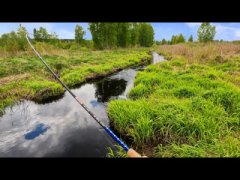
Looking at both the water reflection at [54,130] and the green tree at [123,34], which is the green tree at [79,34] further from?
the water reflection at [54,130]

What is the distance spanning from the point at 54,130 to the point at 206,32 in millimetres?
34179

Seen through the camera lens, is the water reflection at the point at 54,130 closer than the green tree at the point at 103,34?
Yes

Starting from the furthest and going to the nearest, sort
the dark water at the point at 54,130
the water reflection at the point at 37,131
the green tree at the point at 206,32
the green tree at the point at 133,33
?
the green tree at the point at 133,33 → the green tree at the point at 206,32 → the water reflection at the point at 37,131 → the dark water at the point at 54,130

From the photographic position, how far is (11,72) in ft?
31.7

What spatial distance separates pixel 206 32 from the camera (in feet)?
103

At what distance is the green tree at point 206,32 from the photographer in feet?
101

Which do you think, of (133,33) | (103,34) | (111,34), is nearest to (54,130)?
(103,34)

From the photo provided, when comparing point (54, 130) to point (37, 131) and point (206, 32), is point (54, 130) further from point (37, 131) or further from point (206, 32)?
point (206, 32)

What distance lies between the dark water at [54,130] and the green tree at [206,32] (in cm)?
3056

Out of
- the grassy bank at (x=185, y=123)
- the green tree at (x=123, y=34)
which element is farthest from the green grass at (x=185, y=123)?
the green tree at (x=123, y=34)

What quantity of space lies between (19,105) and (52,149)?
3.16 metres
